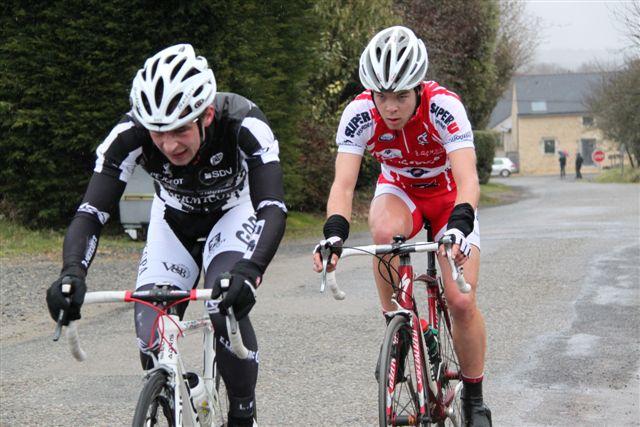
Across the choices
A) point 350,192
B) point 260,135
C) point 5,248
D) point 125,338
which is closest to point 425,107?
point 350,192

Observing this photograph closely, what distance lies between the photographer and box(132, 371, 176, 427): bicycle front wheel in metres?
3.60

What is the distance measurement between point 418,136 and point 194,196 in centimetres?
125

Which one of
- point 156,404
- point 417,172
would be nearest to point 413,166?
point 417,172

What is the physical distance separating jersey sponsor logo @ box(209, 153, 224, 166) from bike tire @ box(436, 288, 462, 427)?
1.59m

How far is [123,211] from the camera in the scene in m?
15.7

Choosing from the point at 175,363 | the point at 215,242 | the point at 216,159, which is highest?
the point at 216,159

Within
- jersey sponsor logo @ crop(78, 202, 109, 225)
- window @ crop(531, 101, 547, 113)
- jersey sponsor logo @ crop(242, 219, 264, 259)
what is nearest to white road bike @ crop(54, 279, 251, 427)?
jersey sponsor logo @ crop(242, 219, 264, 259)

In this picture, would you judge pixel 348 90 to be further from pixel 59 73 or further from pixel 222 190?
pixel 222 190

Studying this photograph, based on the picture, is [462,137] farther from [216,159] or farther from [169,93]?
[169,93]

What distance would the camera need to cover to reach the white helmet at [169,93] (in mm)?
3924

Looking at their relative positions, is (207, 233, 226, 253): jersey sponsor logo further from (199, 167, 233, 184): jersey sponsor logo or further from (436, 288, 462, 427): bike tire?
(436, 288, 462, 427): bike tire

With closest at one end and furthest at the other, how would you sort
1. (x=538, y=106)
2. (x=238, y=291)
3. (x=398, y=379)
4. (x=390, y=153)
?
1. (x=238, y=291)
2. (x=398, y=379)
3. (x=390, y=153)
4. (x=538, y=106)

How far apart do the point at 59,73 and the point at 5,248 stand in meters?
2.71

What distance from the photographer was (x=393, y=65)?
4816 mm
